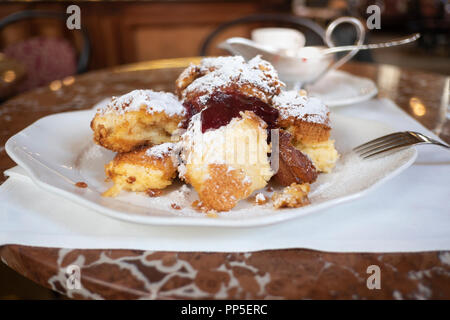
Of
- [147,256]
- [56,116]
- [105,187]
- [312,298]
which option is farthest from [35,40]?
[312,298]

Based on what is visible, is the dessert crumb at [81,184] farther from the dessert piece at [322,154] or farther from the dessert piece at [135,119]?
the dessert piece at [322,154]

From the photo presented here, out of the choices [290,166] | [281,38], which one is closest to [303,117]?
[290,166]

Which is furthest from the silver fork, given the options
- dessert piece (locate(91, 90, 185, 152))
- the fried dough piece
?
dessert piece (locate(91, 90, 185, 152))

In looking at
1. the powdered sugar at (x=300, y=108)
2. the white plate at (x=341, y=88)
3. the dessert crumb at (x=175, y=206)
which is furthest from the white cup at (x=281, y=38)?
the dessert crumb at (x=175, y=206)

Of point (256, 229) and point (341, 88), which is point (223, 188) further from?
point (341, 88)

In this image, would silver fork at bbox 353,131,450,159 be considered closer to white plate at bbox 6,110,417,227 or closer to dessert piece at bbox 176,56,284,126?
white plate at bbox 6,110,417,227

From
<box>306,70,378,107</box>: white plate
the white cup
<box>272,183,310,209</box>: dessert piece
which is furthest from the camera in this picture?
the white cup
